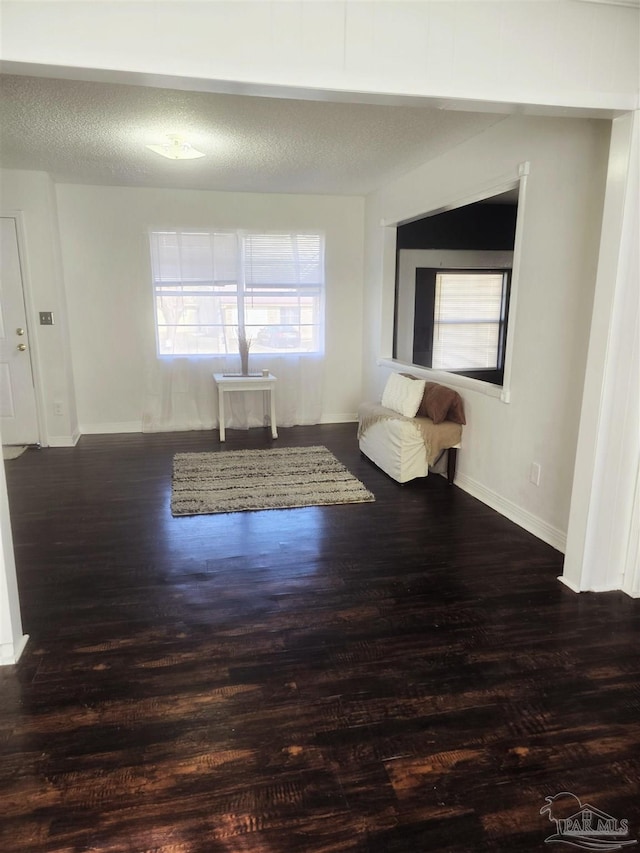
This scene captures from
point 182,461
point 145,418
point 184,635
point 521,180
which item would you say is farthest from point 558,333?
point 145,418

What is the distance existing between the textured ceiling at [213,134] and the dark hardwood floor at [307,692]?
2.26 meters

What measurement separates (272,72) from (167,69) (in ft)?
1.13

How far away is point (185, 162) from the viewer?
4336 mm

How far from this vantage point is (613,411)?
242 cm

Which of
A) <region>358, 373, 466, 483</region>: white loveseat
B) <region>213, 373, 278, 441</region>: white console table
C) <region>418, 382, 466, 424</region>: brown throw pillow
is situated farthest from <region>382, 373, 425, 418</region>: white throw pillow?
<region>213, 373, 278, 441</region>: white console table

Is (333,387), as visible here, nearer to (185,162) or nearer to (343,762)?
(185,162)

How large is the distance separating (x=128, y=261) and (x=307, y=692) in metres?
4.75

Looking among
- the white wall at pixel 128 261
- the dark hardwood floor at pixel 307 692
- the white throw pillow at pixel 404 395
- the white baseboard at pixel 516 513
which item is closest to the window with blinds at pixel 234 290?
the white wall at pixel 128 261

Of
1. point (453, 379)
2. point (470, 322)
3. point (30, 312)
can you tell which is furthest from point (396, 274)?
point (30, 312)

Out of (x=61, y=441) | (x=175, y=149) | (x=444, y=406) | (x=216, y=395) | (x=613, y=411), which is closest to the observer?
(x=613, y=411)

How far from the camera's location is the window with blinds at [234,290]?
219 inches

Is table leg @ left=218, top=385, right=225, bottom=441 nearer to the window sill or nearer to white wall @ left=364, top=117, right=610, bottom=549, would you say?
the window sill

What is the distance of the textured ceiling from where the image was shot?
2986 mm

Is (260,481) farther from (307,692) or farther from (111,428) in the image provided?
(111,428)
